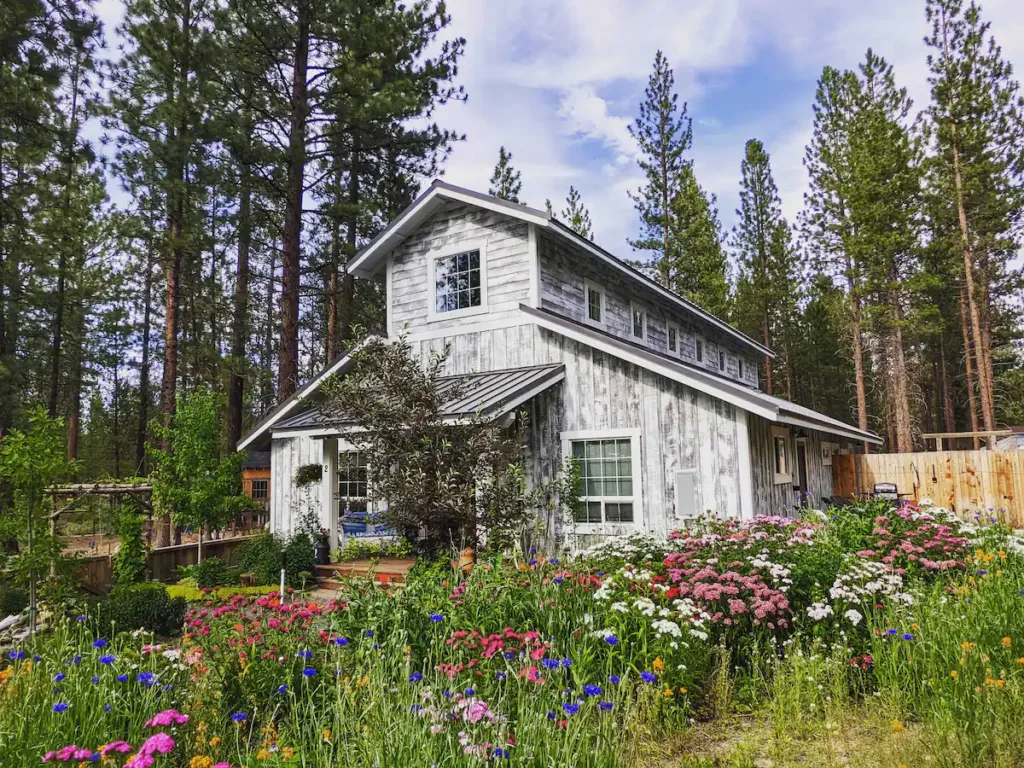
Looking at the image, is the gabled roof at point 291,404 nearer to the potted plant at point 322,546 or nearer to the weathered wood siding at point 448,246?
the weathered wood siding at point 448,246

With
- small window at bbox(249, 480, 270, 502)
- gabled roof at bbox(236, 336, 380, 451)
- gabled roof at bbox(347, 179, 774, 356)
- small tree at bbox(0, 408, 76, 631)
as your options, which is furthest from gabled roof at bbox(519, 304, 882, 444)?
small window at bbox(249, 480, 270, 502)

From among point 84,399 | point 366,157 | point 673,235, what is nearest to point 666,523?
point 366,157

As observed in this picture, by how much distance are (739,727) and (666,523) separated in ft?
18.5

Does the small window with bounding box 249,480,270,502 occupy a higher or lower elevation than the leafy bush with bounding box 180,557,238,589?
higher

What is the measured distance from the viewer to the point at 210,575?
11.8 m

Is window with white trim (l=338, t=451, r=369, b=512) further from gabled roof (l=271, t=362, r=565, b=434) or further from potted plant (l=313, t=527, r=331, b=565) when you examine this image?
gabled roof (l=271, t=362, r=565, b=434)

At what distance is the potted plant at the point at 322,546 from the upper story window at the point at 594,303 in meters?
6.77

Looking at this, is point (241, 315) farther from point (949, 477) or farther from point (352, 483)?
point (949, 477)

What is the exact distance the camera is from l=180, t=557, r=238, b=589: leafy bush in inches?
464

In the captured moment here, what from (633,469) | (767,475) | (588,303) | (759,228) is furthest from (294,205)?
(759,228)

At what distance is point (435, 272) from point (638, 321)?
5197 millimetres

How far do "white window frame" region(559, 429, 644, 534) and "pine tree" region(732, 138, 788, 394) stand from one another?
24496 mm

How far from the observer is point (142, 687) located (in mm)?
3488

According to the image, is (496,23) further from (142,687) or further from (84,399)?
(84,399)
